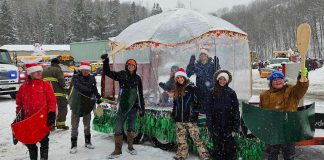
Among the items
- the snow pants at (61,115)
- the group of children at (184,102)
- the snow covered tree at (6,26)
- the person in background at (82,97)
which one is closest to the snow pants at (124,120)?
the group of children at (184,102)

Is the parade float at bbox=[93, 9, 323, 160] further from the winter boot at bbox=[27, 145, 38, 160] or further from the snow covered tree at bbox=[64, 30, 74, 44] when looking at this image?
the snow covered tree at bbox=[64, 30, 74, 44]

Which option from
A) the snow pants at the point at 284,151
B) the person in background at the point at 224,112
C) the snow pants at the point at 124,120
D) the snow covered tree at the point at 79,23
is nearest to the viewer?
the snow pants at the point at 284,151

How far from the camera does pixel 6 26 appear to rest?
228ft

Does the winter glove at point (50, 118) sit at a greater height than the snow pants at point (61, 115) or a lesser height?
greater

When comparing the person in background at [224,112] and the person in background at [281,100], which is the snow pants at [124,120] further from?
the person in background at [281,100]

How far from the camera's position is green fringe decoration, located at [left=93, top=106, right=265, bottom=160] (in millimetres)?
5734

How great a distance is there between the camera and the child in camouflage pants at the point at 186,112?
5.82m

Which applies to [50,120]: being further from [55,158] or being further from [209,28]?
[209,28]

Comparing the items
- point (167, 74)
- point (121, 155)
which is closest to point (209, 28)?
point (167, 74)

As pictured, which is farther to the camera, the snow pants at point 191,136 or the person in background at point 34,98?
the snow pants at point 191,136

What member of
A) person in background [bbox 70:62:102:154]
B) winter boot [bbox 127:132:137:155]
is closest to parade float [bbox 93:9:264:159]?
winter boot [bbox 127:132:137:155]

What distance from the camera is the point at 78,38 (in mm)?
76375

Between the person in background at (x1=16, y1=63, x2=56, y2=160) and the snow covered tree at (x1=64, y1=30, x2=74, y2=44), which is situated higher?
the snow covered tree at (x1=64, y1=30, x2=74, y2=44)

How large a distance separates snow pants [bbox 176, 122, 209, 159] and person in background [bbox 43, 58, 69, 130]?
12.7 feet
